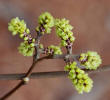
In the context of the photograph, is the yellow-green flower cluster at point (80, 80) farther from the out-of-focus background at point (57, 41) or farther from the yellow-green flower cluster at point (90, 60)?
the out-of-focus background at point (57, 41)

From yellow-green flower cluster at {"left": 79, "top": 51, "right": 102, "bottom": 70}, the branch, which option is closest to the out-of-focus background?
the branch

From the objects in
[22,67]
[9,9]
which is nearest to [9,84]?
[22,67]

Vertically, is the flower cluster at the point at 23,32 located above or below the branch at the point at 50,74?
above

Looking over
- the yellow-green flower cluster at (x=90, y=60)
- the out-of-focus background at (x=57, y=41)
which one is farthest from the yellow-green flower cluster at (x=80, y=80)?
the out-of-focus background at (x=57, y=41)

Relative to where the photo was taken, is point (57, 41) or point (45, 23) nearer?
point (45, 23)

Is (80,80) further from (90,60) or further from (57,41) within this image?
(57,41)

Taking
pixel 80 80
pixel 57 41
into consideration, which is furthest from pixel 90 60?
pixel 57 41

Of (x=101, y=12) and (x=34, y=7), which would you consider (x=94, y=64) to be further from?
(x=101, y=12)

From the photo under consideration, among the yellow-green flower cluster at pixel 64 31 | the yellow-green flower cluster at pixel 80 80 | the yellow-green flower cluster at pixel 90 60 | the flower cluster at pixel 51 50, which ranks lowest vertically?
the yellow-green flower cluster at pixel 80 80
